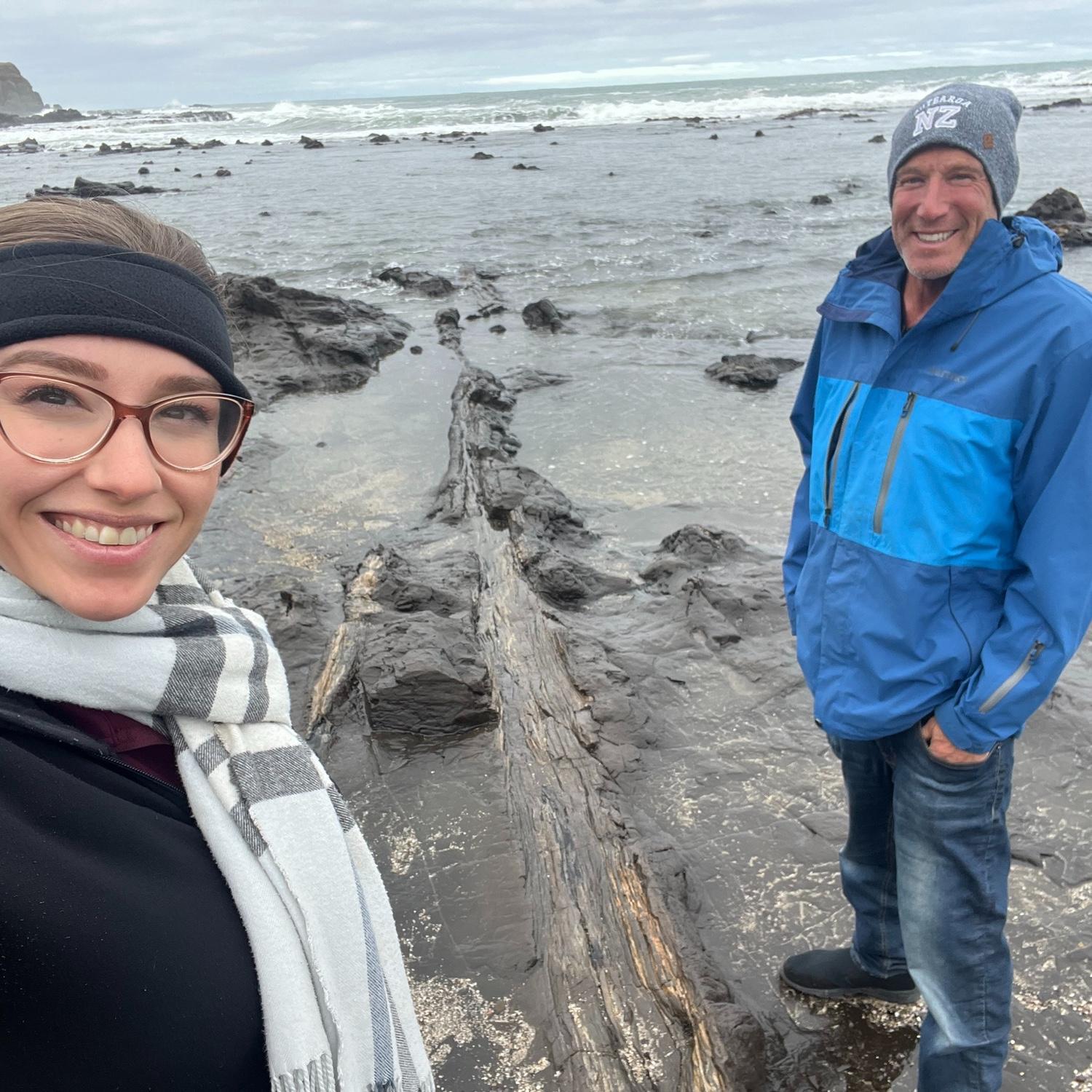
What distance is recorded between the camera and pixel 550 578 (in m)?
5.48

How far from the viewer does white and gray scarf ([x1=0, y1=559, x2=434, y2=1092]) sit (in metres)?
1.23

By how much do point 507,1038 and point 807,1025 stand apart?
3.33ft

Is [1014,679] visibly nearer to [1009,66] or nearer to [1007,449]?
[1007,449]

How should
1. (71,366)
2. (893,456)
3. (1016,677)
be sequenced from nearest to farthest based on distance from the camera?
(71,366), (1016,677), (893,456)

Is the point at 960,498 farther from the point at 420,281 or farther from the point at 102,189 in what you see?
the point at 102,189

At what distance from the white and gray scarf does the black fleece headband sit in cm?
37

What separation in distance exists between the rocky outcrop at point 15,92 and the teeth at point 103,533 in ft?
492

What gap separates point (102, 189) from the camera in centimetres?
2495

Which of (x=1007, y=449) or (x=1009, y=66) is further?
(x=1009, y=66)

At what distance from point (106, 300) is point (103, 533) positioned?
0.33 m

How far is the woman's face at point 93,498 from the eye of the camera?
1.16m

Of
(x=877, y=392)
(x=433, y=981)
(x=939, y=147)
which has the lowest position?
(x=433, y=981)

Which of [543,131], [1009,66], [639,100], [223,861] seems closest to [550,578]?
[223,861]

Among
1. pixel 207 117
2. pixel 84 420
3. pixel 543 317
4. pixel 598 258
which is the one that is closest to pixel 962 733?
pixel 84 420
